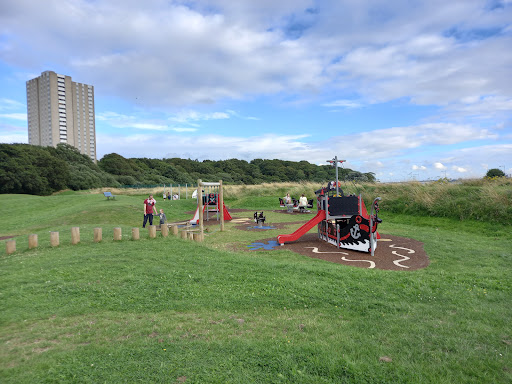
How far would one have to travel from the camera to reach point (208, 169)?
77562 millimetres

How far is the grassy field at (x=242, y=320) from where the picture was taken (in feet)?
9.99

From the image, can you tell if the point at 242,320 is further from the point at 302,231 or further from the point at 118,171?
the point at 118,171

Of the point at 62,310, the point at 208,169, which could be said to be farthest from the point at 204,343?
the point at 208,169

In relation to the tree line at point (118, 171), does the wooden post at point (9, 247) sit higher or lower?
lower

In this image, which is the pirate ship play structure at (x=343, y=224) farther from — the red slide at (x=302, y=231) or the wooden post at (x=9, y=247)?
the wooden post at (x=9, y=247)

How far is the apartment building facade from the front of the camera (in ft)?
283

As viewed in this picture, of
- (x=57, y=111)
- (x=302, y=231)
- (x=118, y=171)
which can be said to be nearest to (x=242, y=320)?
(x=302, y=231)

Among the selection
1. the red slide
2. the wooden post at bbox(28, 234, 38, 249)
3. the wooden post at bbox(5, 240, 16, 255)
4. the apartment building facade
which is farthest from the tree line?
the apartment building facade

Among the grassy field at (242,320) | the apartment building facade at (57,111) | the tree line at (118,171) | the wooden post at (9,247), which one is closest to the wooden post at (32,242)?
the wooden post at (9,247)

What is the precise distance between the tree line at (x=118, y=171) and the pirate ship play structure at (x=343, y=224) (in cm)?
732

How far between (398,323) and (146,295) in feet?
12.4

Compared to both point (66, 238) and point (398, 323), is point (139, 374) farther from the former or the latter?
point (66, 238)

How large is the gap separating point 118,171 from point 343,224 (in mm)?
64006

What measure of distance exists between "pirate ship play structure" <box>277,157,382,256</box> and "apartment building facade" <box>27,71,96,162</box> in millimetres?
95766
